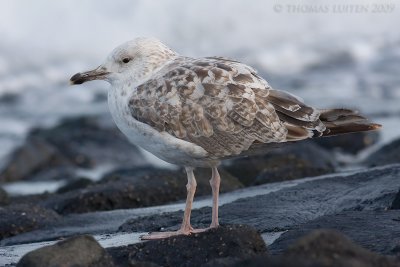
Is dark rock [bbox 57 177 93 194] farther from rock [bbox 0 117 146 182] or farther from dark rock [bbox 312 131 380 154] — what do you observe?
dark rock [bbox 312 131 380 154]

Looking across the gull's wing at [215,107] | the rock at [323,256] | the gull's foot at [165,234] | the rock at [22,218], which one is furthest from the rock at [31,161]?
the rock at [323,256]

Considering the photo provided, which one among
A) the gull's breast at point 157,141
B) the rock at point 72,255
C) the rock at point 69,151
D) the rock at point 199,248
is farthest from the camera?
the rock at point 69,151

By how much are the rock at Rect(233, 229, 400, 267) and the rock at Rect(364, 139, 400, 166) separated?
262 inches

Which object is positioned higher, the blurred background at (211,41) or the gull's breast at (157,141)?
the gull's breast at (157,141)

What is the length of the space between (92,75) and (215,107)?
1.10 metres

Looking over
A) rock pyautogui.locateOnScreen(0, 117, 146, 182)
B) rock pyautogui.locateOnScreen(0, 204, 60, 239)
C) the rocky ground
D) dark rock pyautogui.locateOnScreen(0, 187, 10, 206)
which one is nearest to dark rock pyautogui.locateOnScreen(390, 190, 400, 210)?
the rocky ground

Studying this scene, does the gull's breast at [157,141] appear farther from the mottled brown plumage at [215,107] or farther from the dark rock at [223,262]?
the dark rock at [223,262]

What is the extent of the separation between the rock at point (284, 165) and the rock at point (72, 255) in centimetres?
373

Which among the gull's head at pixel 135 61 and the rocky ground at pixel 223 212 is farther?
the gull's head at pixel 135 61

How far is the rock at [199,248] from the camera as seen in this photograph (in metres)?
5.56

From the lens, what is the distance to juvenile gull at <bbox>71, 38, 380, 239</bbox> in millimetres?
6434

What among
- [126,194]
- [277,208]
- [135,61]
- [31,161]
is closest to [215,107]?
[135,61]

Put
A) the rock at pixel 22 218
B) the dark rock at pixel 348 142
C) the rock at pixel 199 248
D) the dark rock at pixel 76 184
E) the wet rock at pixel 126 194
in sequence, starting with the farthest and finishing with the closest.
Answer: the dark rock at pixel 348 142 → the dark rock at pixel 76 184 → the wet rock at pixel 126 194 → the rock at pixel 22 218 → the rock at pixel 199 248

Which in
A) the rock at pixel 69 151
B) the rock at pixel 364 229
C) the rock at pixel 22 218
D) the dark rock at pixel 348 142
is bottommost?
the dark rock at pixel 348 142
